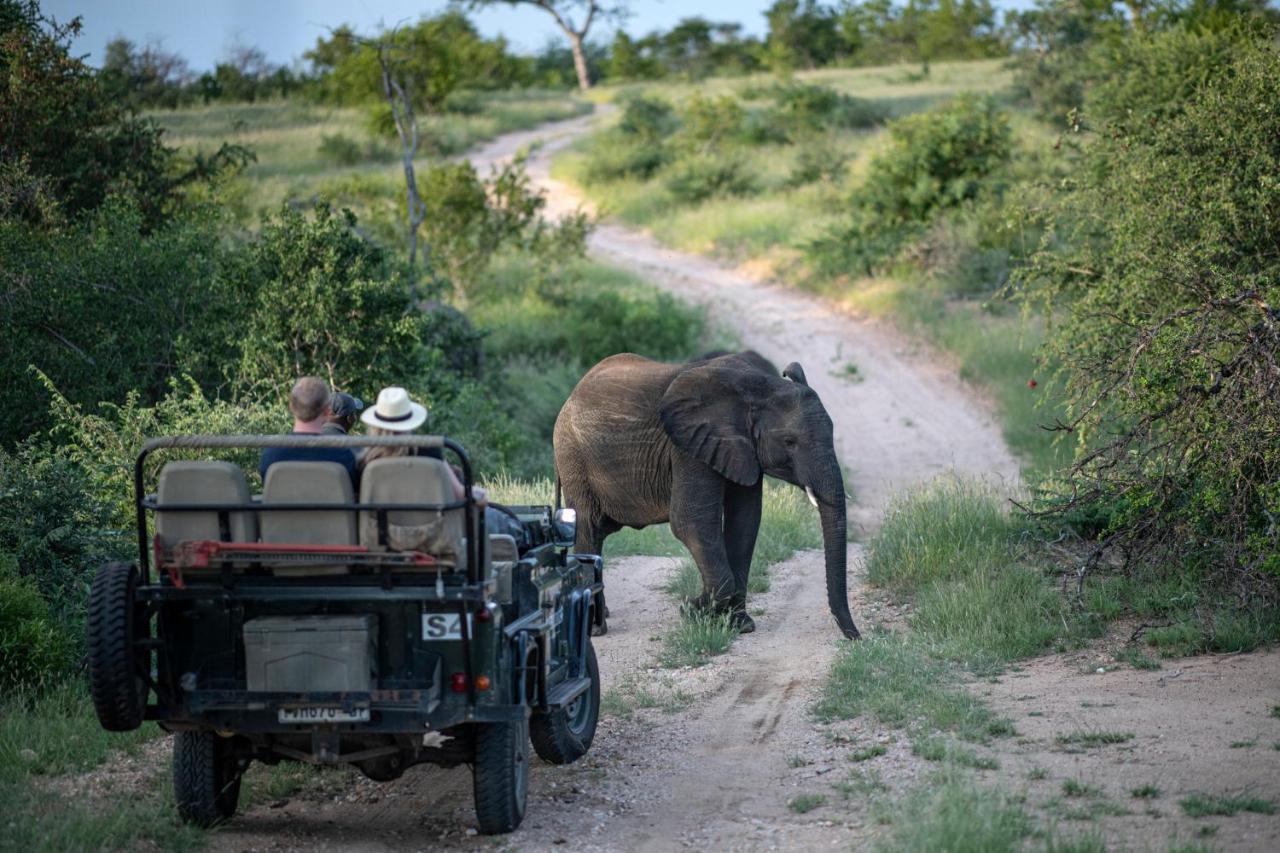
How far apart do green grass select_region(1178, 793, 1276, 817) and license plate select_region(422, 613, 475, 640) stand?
322 centimetres

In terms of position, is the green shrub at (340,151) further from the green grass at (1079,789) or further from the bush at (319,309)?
the green grass at (1079,789)

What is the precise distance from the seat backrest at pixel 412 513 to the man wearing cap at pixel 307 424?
0.43 meters

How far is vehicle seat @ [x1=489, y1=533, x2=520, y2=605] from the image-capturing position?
6.35m

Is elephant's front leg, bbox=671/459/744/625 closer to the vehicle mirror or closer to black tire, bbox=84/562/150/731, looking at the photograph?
the vehicle mirror

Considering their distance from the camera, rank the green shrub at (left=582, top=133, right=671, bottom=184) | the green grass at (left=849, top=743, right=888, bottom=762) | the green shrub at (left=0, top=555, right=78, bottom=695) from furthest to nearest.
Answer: the green shrub at (left=582, top=133, right=671, bottom=184), the green shrub at (left=0, top=555, right=78, bottom=695), the green grass at (left=849, top=743, right=888, bottom=762)

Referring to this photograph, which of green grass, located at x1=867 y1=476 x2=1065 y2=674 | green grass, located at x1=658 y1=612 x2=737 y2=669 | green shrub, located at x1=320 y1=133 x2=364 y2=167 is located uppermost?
green shrub, located at x1=320 y1=133 x2=364 y2=167

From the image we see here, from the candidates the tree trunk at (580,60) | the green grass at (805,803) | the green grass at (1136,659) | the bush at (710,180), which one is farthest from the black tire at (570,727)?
the tree trunk at (580,60)

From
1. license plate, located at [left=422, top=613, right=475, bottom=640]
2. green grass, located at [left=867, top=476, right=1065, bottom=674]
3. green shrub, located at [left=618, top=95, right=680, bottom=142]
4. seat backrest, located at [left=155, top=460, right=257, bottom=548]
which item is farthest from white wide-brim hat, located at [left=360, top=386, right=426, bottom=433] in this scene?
green shrub, located at [left=618, top=95, right=680, bottom=142]

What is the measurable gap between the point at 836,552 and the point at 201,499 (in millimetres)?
5051

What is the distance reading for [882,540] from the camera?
476 inches

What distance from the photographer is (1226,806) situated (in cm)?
618

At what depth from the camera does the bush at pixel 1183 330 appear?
29.9ft

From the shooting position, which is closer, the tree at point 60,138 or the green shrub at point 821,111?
the tree at point 60,138

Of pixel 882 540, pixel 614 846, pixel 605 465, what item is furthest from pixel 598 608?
pixel 882 540
